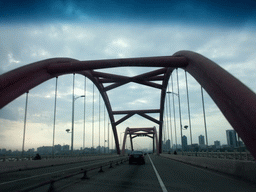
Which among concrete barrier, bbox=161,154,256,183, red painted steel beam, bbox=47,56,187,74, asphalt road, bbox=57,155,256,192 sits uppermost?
red painted steel beam, bbox=47,56,187,74

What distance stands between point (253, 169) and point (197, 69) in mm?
10873

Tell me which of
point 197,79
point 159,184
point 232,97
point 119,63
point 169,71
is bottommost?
point 159,184

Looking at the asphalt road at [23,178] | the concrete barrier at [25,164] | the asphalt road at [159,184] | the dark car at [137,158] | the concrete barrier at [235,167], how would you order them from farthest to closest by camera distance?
1. the dark car at [137,158]
2. the concrete barrier at [25,164]
3. the concrete barrier at [235,167]
4. the asphalt road at [23,178]
5. the asphalt road at [159,184]

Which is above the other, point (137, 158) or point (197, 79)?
point (197, 79)

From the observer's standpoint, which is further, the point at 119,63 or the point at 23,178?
the point at 119,63

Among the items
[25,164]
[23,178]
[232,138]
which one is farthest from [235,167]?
[25,164]

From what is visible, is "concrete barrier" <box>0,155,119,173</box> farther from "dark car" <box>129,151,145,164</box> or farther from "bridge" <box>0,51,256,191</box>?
"dark car" <box>129,151,145,164</box>

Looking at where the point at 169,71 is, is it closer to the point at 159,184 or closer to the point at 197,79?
the point at 197,79

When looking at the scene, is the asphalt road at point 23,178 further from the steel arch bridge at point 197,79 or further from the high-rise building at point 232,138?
the high-rise building at point 232,138

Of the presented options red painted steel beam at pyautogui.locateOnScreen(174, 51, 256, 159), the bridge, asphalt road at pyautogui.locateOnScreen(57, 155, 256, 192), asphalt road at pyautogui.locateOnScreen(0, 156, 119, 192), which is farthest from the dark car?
asphalt road at pyautogui.locateOnScreen(57, 155, 256, 192)

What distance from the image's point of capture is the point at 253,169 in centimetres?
898

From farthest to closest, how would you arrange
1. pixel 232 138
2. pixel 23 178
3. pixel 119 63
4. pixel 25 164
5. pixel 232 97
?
1. pixel 119 63
2. pixel 232 138
3. pixel 25 164
4. pixel 232 97
5. pixel 23 178

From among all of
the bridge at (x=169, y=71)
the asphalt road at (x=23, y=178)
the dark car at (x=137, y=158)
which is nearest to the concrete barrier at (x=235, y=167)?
the bridge at (x=169, y=71)

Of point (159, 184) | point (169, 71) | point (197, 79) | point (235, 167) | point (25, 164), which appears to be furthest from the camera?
point (169, 71)
